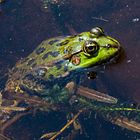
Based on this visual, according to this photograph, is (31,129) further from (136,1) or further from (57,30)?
(136,1)

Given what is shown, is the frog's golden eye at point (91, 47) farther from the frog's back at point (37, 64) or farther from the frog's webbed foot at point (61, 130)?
the frog's webbed foot at point (61, 130)

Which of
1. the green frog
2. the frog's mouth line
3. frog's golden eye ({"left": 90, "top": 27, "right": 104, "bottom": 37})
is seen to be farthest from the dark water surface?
frog's golden eye ({"left": 90, "top": 27, "right": 104, "bottom": 37})

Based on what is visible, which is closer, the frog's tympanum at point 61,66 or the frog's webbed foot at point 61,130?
the frog's webbed foot at point 61,130

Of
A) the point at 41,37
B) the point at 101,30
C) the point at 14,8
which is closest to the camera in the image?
the point at 101,30

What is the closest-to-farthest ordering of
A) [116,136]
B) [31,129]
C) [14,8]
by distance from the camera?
[116,136]
[31,129]
[14,8]

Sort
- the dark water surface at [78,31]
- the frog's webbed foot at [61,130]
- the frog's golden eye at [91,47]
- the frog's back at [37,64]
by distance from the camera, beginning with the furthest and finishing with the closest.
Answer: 1. the frog's back at [37,64]
2. the frog's golden eye at [91,47]
3. the dark water surface at [78,31]
4. the frog's webbed foot at [61,130]

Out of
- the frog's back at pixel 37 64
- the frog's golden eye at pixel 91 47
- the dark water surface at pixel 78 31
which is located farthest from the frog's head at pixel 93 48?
the frog's back at pixel 37 64

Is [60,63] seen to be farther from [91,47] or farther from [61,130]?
[61,130]

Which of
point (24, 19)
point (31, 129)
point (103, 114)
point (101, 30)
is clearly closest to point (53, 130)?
point (31, 129)

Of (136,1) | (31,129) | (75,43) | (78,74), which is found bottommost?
(31,129)
